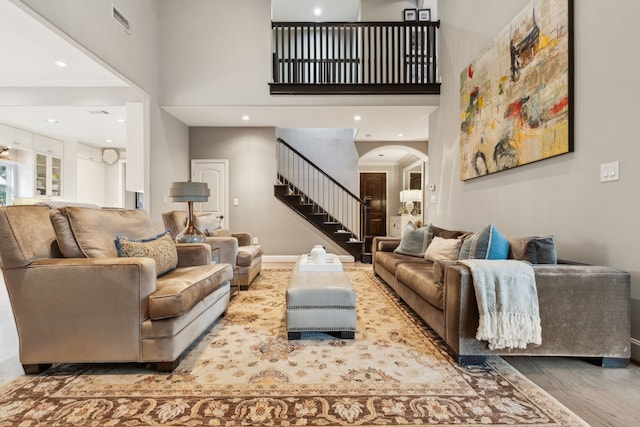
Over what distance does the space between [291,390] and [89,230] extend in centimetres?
164

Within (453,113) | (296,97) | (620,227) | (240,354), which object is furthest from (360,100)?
(240,354)

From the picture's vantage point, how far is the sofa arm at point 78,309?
1.78 m

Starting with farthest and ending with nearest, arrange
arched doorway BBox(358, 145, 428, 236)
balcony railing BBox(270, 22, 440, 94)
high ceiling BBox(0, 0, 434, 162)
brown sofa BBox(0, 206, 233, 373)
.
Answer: arched doorway BBox(358, 145, 428, 236) → balcony railing BBox(270, 22, 440, 94) → high ceiling BBox(0, 0, 434, 162) → brown sofa BBox(0, 206, 233, 373)

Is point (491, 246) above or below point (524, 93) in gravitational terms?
below

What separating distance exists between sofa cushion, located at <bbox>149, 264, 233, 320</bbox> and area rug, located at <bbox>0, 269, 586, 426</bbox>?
0.38 meters

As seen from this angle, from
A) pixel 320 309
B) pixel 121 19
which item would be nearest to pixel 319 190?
pixel 121 19

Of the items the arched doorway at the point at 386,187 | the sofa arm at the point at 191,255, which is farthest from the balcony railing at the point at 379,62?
the arched doorway at the point at 386,187

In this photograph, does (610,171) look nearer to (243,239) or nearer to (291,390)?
(291,390)

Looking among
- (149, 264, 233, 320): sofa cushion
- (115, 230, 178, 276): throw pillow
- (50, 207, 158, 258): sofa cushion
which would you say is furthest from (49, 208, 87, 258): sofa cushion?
(149, 264, 233, 320): sofa cushion

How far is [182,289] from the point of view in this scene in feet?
6.27

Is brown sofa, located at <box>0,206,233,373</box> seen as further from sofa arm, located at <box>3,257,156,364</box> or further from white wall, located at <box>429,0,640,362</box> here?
white wall, located at <box>429,0,640,362</box>

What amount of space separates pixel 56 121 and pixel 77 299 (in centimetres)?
599

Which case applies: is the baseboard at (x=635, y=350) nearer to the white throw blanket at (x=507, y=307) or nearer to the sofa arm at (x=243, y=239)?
the white throw blanket at (x=507, y=307)

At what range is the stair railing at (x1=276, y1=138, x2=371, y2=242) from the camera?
7.14 metres
